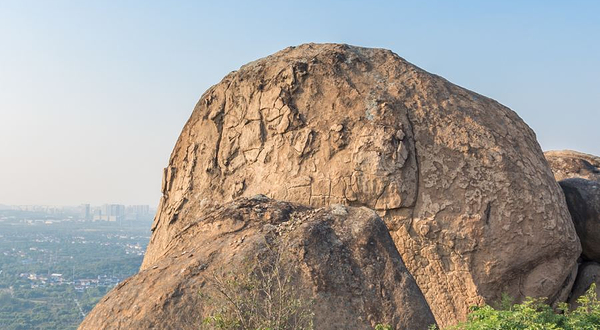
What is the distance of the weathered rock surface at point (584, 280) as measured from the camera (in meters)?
10.8

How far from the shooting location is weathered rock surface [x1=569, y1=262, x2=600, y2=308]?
10.8 meters

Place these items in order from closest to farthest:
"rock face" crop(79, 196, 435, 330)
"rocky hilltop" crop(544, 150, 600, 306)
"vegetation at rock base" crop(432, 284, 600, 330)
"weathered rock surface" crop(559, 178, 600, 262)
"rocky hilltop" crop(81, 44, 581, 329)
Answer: "vegetation at rock base" crop(432, 284, 600, 330), "rock face" crop(79, 196, 435, 330), "rocky hilltop" crop(81, 44, 581, 329), "rocky hilltop" crop(544, 150, 600, 306), "weathered rock surface" crop(559, 178, 600, 262)

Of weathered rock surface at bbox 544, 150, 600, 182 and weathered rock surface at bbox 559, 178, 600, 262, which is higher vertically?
weathered rock surface at bbox 544, 150, 600, 182

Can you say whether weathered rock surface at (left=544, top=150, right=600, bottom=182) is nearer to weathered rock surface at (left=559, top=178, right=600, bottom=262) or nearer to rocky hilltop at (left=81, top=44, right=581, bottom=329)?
weathered rock surface at (left=559, top=178, right=600, bottom=262)

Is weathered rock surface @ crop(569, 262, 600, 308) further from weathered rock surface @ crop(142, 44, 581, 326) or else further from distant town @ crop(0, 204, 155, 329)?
distant town @ crop(0, 204, 155, 329)

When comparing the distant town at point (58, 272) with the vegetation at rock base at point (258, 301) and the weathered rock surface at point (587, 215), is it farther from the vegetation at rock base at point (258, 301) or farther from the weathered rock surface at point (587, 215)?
the vegetation at rock base at point (258, 301)

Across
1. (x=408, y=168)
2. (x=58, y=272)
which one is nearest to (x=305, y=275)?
(x=408, y=168)

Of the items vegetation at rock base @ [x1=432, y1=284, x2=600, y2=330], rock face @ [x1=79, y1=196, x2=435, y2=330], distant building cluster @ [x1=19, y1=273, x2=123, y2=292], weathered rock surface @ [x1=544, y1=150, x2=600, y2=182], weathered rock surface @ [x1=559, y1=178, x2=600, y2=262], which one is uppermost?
weathered rock surface @ [x1=544, y1=150, x2=600, y2=182]

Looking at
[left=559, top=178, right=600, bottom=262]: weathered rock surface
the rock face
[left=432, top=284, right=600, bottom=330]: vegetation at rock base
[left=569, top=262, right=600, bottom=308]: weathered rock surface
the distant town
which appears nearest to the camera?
[left=432, top=284, right=600, bottom=330]: vegetation at rock base

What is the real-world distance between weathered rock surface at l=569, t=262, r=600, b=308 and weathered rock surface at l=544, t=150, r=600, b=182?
116 inches

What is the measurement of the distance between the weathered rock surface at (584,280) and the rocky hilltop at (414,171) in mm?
290

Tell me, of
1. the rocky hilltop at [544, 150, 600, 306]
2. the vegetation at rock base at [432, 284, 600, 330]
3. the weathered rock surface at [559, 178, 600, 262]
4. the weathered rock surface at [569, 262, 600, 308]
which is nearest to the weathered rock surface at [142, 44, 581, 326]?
the weathered rock surface at [569, 262, 600, 308]

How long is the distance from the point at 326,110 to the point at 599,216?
17.2ft

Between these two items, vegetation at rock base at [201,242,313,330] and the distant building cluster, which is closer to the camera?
vegetation at rock base at [201,242,313,330]
